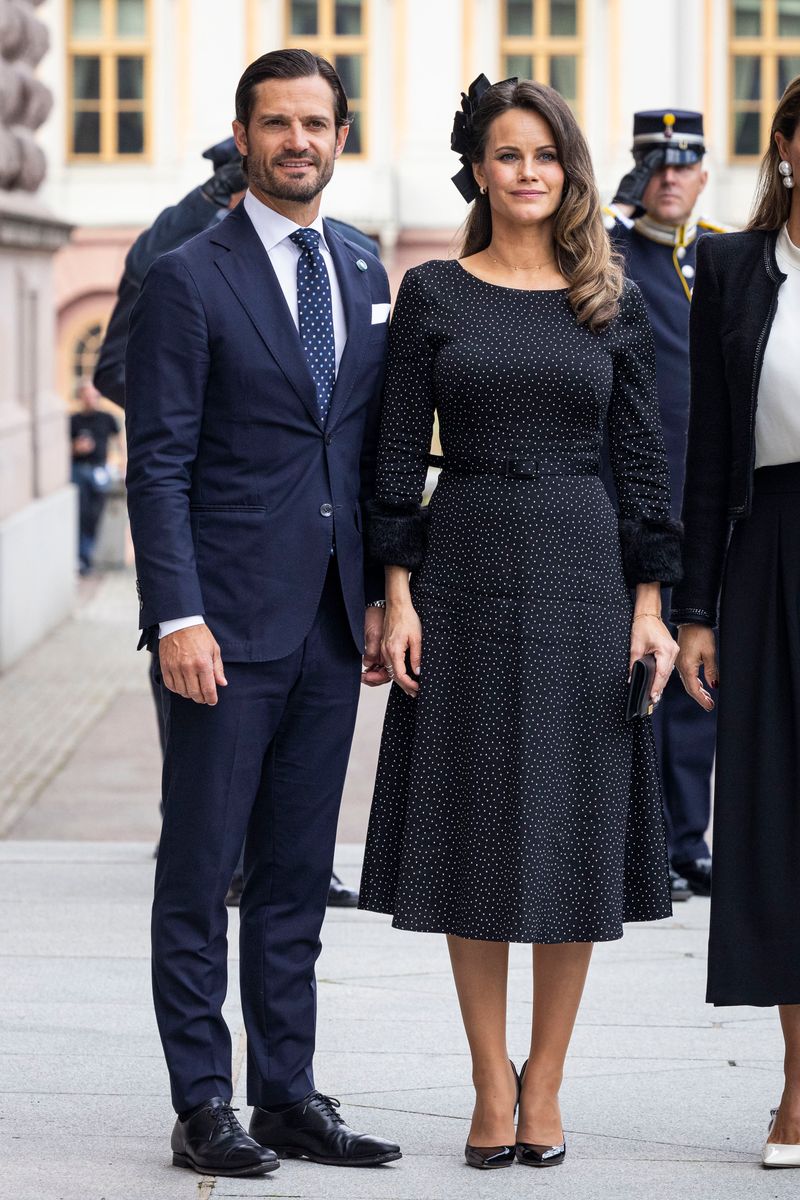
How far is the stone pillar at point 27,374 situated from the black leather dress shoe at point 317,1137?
8.68m

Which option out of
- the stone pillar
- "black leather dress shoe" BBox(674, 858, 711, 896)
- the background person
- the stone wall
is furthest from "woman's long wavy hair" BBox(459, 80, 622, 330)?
the background person

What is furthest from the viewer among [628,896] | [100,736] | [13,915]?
[100,736]

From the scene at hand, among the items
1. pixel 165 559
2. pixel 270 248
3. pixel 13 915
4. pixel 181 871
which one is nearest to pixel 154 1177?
pixel 181 871

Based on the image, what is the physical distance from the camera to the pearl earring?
392 centimetres

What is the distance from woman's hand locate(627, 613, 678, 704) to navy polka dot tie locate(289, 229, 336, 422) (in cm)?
71

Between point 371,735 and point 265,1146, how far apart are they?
6608 mm

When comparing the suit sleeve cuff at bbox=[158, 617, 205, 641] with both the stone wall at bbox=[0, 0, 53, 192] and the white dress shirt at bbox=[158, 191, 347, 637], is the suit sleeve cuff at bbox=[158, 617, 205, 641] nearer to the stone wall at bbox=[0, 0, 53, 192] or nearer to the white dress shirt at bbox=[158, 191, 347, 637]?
the white dress shirt at bbox=[158, 191, 347, 637]

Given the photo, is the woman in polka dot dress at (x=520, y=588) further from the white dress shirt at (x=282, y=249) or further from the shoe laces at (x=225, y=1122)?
the shoe laces at (x=225, y=1122)

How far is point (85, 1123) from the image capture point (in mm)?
4168

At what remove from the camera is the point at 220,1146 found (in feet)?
12.5

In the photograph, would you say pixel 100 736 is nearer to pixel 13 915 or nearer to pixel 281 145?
pixel 13 915

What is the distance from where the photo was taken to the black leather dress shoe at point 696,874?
256 inches

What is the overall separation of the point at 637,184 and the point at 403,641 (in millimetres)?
2916

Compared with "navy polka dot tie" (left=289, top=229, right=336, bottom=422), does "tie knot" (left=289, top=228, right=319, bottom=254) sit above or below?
above
